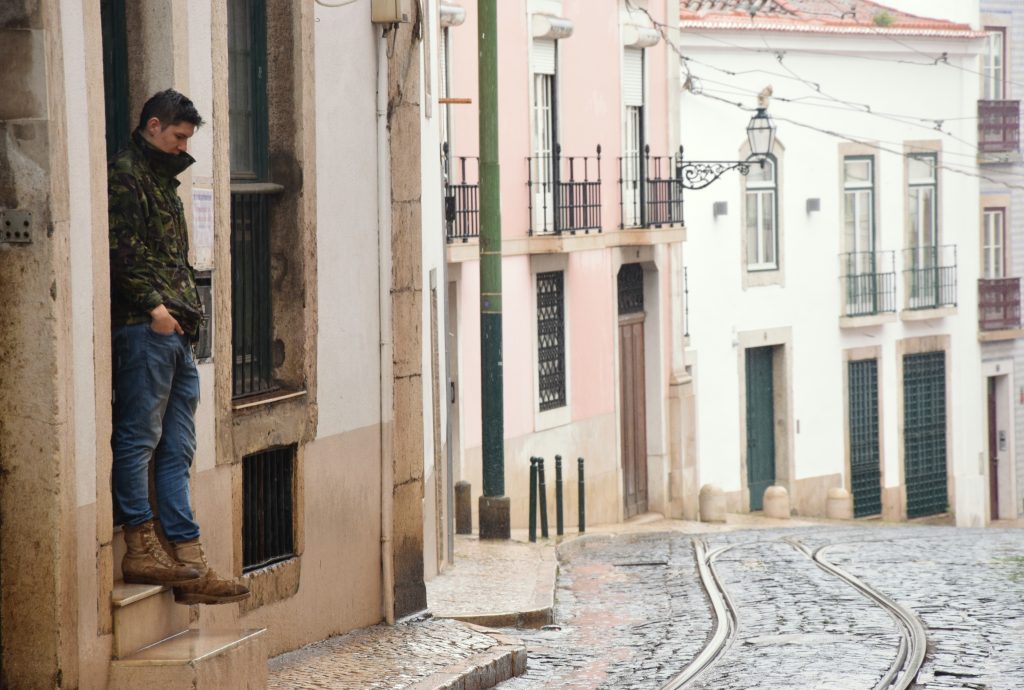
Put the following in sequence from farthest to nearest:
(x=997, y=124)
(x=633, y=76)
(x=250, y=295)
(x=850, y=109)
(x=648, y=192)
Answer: (x=997, y=124), (x=850, y=109), (x=633, y=76), (x=648, y=192), (x=250, y=295)

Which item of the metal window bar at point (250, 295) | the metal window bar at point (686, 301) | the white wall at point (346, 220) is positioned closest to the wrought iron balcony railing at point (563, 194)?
the metal window bar at point (686, 301)

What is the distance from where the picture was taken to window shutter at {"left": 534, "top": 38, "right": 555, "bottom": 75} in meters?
22.7

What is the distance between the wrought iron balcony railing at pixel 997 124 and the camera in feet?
109

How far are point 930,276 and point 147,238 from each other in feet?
85.9

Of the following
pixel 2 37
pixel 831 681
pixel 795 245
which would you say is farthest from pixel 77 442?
pixel 795 245

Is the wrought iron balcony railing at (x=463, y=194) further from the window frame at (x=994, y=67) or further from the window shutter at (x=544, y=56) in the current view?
the window frame at (x=994, y=67)

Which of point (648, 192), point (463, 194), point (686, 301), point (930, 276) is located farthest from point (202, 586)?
point (930, 276)

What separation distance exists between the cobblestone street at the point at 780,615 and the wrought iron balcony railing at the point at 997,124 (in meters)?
15.5

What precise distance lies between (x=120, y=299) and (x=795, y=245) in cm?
2323

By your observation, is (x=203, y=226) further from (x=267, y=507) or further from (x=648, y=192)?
(x=648, y=192)

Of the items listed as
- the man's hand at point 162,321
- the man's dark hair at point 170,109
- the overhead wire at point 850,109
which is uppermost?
the overhead wire at point 850,109

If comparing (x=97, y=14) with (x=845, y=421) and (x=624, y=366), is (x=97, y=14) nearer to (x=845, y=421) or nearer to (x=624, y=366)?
(x=624, y=366)

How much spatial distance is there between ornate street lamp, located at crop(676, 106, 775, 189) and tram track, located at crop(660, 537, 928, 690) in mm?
8947

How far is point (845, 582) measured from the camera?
47.2ft
